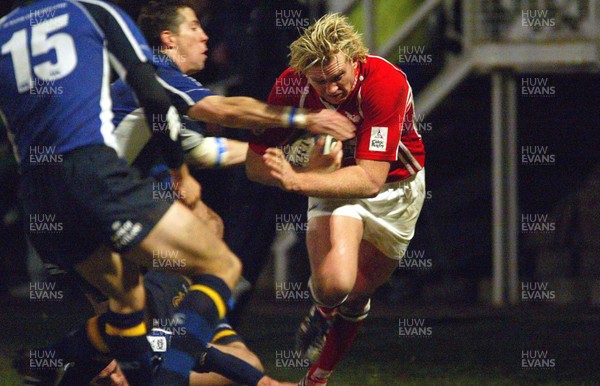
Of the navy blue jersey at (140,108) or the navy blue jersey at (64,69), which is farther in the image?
the navy blue jersey at (140,108)

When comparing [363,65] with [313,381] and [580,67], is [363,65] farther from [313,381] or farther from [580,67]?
[580,67]

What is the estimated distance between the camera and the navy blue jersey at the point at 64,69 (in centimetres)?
470

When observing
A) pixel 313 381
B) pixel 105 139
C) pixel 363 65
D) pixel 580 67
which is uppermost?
pixel 105 139

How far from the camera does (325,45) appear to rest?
5.96 metres

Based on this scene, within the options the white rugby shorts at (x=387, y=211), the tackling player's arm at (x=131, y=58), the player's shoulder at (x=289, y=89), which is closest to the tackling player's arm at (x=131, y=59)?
the tackling player's arm at (x=131, y=58)

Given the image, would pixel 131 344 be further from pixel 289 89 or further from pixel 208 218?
pixel 289 89

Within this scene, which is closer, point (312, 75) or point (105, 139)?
point (105, 139)

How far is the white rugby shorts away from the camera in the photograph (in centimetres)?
645

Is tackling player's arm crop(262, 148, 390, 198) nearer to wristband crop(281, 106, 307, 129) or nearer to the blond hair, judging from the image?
wristband crop(281, 106, 307, 129)

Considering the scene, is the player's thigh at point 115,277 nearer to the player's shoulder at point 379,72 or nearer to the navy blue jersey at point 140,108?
the navy blue jersey at point 140,108

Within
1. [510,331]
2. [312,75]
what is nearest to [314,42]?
[312,75]

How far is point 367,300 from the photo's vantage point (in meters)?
6.51

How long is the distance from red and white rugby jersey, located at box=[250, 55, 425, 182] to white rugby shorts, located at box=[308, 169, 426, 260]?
96 millimetres

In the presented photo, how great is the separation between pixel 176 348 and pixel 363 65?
6.94ft
